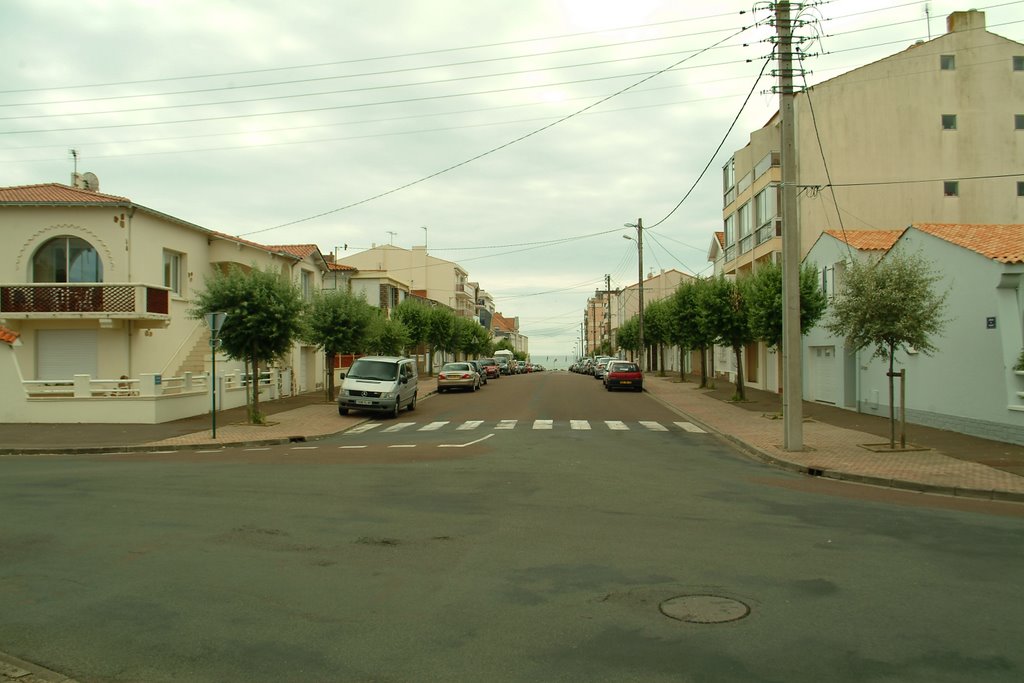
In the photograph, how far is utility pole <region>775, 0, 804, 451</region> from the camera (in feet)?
53.5

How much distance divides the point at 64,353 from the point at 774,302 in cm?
2345

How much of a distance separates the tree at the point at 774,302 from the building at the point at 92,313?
15.3m

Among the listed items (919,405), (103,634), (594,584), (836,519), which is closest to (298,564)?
(103,634)

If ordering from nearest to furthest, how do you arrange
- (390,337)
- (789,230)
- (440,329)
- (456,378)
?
1. (789,230)
2. (390,337)
3. (456,378)
4. (440,329)

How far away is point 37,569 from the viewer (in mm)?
7086

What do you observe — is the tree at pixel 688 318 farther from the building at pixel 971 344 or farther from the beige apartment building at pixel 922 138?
the building at pixel 971 344

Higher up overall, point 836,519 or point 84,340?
point 84,340

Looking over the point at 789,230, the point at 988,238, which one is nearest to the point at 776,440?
the point at 789,230

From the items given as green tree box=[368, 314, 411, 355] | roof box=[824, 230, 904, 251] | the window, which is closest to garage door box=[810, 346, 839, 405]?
roof box=[824, 230, 904, 251]

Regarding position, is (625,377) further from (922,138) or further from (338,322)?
(922,138)

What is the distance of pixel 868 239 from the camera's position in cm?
2606

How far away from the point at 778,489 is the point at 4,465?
14040 millimetres

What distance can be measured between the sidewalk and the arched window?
6.00 meters

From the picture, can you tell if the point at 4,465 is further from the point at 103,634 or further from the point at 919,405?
the point at 919,405
